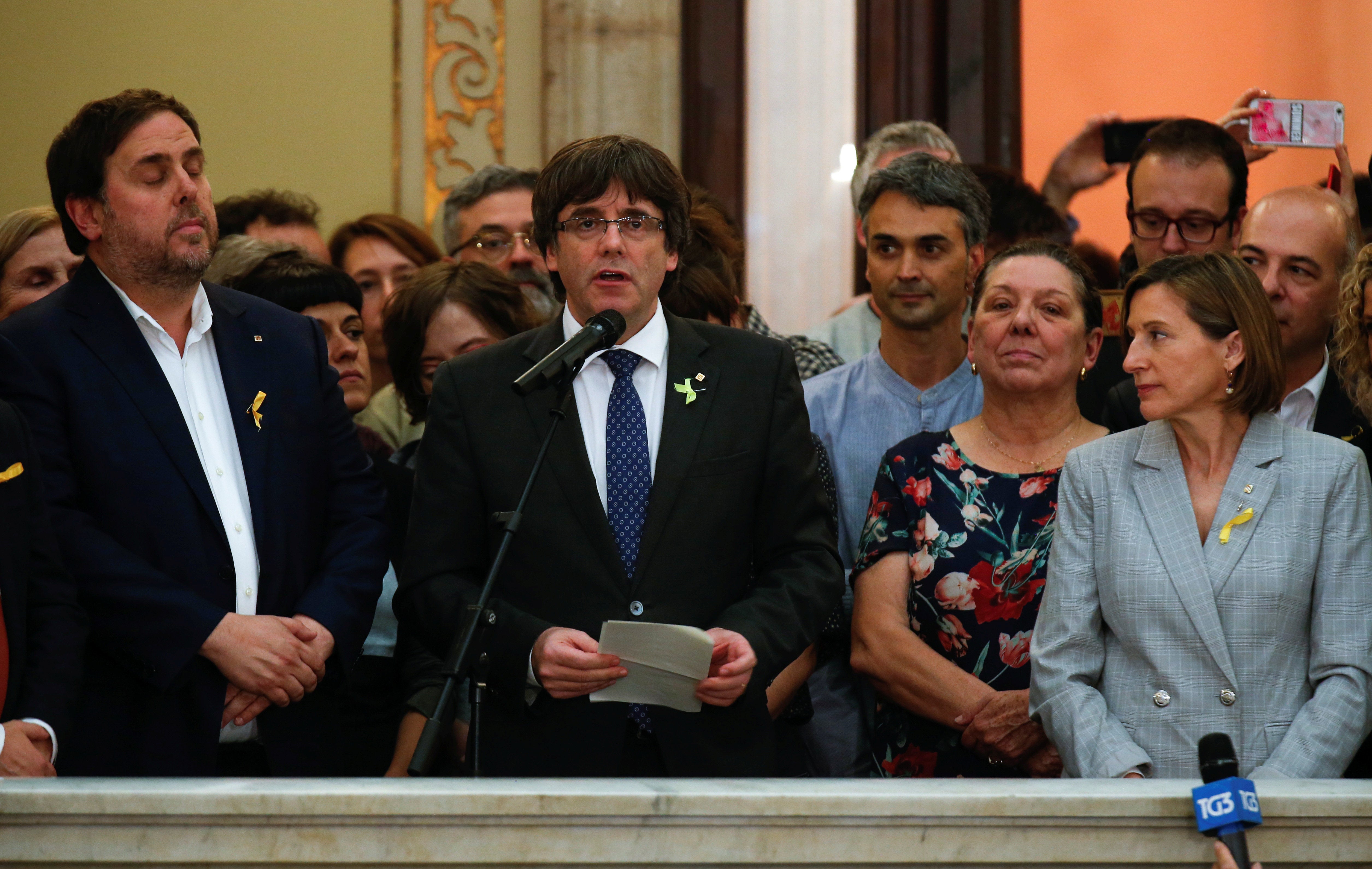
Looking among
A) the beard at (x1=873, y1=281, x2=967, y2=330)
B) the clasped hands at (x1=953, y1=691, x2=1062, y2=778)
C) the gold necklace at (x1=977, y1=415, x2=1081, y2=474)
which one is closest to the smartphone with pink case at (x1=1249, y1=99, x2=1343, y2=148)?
the beard at (x1=873, y1=281, x2=967, y2=330)

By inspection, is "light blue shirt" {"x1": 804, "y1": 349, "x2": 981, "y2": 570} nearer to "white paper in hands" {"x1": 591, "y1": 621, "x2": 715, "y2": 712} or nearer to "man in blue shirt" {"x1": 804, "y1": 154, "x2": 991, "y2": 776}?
"man in blue shirt" {"x1": 804, "y1": 154, "x2": 991, "y2": 776}

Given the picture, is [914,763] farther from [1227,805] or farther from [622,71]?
[622,71]

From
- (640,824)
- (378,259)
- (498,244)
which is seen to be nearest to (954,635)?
(640,824)

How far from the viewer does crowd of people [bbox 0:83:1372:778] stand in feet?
8.63

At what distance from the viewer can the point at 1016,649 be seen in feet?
10.1

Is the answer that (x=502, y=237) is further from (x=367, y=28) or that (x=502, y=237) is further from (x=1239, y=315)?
(x=1239, y=315)

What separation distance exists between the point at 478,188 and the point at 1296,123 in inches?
92.9

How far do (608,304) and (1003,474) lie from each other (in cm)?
97

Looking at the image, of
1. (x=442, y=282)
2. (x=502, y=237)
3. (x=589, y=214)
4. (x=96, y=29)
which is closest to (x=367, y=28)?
(x=96, y=29)

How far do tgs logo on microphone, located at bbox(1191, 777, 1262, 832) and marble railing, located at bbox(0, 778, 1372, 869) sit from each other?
45mm

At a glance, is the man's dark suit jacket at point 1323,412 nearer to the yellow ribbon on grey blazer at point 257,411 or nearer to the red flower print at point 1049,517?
the red flower print at point 1049,517

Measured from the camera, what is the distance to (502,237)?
15.1 ft

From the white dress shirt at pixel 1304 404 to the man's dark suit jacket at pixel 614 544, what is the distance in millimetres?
1252

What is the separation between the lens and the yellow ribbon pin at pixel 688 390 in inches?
108
